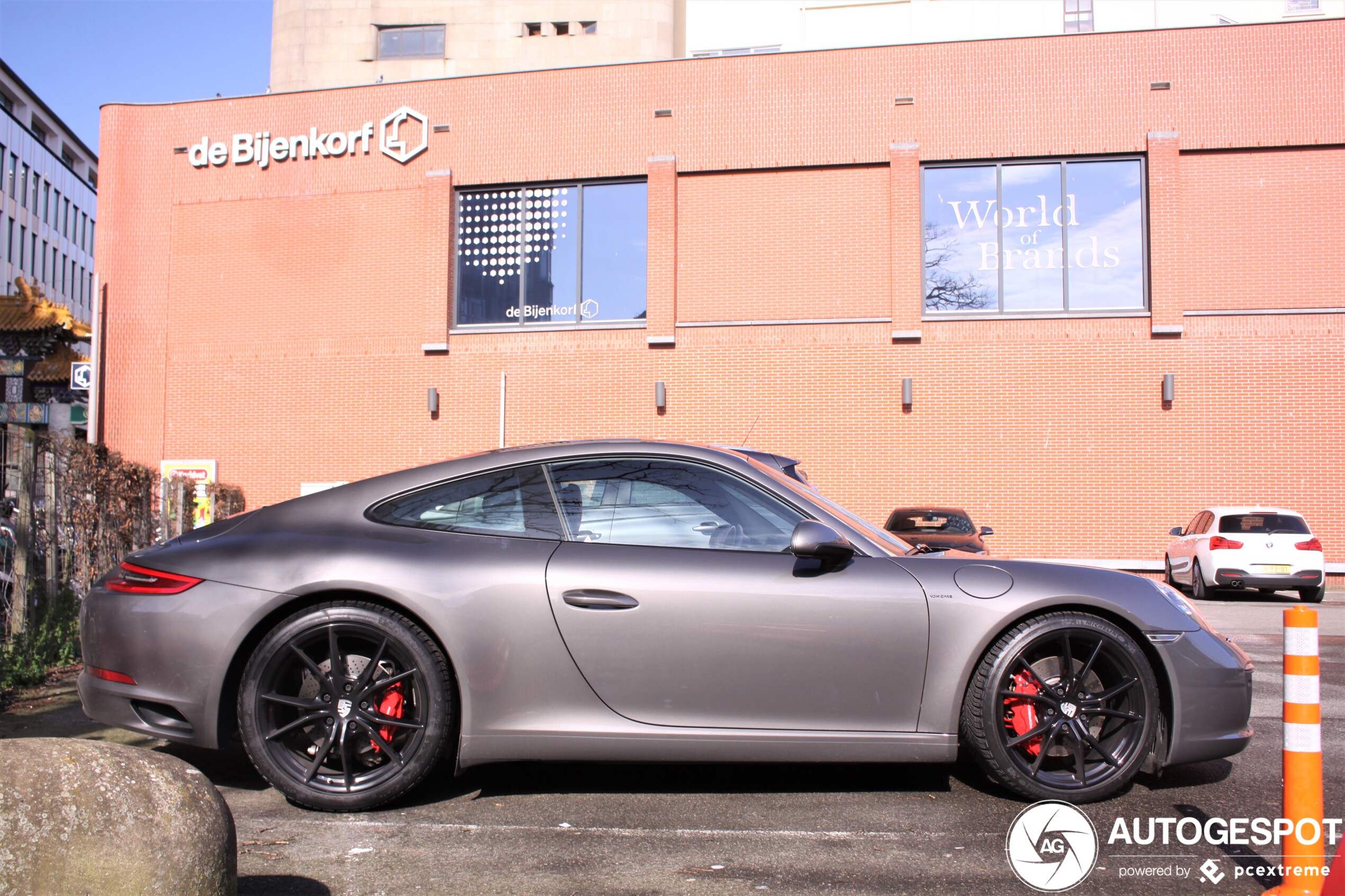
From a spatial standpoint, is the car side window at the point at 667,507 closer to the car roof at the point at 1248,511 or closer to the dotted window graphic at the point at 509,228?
the car roof at the point at 1248,511

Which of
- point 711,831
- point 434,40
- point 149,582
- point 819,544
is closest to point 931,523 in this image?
point 819,544

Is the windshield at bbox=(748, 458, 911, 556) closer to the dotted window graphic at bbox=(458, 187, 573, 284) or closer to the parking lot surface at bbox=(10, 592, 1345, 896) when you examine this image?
the parking lot surface at bbox=(10, 592, 1345, 896)

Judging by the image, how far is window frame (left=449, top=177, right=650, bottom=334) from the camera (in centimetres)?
1961

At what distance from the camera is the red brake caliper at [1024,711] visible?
147 inches

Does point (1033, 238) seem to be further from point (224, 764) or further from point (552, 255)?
point (224, 764)

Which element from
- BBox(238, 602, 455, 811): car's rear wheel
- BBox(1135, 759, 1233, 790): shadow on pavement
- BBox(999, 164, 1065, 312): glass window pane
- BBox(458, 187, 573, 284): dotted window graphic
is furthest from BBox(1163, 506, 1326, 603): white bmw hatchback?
BBox(238, 602, 455, 811): car's rear wheel

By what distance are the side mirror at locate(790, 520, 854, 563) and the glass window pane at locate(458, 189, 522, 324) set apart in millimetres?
16855

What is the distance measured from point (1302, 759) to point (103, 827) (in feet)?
10.4

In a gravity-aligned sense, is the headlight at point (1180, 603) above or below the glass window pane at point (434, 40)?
below

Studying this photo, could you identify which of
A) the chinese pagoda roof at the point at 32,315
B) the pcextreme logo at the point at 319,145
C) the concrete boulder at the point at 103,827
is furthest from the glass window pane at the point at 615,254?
the concrete boulder at the point at 103,827

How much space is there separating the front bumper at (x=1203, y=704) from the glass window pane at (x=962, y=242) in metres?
15.7

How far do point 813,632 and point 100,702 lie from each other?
2668 mm

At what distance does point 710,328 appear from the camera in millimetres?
19234

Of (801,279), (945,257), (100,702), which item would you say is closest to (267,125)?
(801,279)
